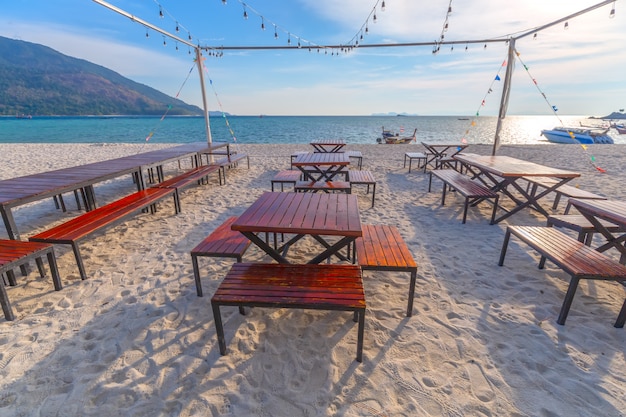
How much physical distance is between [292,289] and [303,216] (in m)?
0.76

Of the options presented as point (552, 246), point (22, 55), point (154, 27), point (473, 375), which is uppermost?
point (22, 55)

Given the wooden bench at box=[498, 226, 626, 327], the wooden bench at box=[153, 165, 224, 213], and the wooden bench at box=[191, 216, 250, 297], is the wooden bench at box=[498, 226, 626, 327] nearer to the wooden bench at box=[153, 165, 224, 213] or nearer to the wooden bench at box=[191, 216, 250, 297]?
the wooden bench at box=[191, 216, 250, 297]

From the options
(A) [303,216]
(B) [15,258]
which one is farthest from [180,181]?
(A) [303,216]

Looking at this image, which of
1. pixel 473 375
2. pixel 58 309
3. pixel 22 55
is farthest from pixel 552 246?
pixel 22 55

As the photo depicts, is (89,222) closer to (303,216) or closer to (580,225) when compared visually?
(303,216)

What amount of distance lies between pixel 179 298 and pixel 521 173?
5385 millimetres

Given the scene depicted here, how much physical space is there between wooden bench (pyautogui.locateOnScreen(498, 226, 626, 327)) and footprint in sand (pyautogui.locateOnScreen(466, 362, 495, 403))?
110 centimetres

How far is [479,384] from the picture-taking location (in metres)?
1.96

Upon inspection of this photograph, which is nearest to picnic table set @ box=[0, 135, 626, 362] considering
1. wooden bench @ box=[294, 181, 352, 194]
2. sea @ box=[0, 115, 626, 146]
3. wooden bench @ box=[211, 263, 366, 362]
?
wooden bench @ box=[211, 263, 366, 362]

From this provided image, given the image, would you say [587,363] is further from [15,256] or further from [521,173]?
[15,256]

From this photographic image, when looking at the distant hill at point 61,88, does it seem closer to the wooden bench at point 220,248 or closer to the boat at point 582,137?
the boat at point 582,137

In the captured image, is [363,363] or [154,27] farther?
[154,27]

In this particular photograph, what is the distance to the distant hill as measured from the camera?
113625 millimetres

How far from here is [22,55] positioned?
170625 mm
